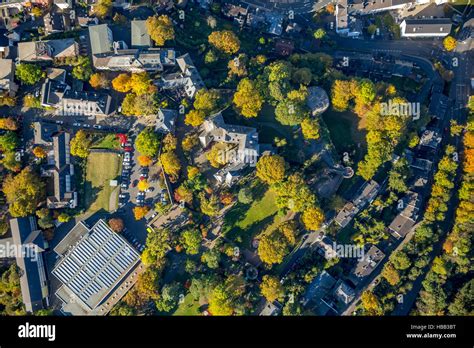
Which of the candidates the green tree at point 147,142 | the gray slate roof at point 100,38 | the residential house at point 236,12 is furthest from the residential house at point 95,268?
the residential house at point 236,12

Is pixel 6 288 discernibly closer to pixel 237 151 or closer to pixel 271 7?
pixel 237 151

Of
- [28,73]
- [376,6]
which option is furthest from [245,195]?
[376,6]

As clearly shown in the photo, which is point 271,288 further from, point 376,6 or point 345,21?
point 376,6

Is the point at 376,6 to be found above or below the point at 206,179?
above

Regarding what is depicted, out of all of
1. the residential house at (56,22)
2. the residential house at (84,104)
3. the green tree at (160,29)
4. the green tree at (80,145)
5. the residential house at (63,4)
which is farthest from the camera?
the residential house at (56,22)

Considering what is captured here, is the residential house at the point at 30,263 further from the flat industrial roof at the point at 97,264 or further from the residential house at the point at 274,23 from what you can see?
the residential house at the point at 274,23

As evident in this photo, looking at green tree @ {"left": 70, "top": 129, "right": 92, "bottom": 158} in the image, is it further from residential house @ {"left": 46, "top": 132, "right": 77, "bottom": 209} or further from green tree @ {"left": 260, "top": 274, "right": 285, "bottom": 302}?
green tree @ {"left": 260, "top": 274, "right": 285, "bottom": 302}

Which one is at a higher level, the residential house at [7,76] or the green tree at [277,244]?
the residential house at [7,76]
